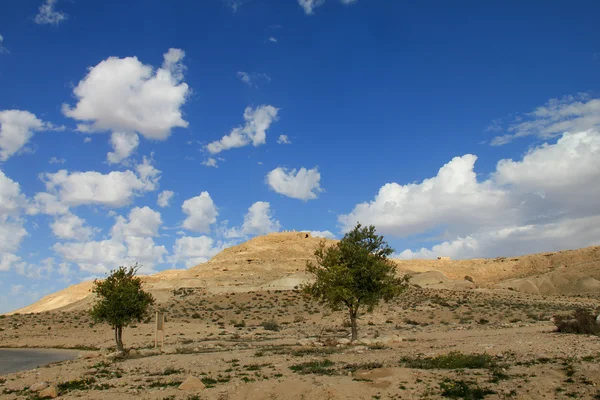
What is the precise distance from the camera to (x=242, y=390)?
13.7 meters

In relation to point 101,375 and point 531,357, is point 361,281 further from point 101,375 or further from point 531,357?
point 101,375

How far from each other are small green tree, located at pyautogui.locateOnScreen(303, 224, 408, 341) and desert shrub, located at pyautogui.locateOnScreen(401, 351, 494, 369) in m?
8.57

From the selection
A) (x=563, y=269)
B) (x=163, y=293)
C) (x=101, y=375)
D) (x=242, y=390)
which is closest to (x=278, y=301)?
(x=163, y=293)

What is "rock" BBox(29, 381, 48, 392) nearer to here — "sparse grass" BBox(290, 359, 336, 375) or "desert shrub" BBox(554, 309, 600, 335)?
"sparse grass" BBox(290, 359, 336, 375)

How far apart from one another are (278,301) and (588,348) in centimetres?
4866

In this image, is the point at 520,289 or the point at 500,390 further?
the point at 520,289

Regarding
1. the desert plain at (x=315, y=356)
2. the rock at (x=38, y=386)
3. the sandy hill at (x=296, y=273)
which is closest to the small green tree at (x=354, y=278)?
the desert plain at (x=315, y=356)

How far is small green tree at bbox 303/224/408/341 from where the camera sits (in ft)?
85.4

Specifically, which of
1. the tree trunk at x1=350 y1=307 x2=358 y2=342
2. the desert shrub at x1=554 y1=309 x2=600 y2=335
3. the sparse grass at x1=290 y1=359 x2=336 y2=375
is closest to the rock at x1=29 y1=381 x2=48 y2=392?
the sparse grass at x1=290 y1=359 x2=336 y2=375

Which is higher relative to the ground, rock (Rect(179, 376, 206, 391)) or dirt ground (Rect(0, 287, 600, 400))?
rock (Rect(179, 376, 206, 391))

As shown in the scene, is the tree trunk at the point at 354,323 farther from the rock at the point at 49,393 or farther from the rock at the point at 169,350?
the rock at the point at 49,393

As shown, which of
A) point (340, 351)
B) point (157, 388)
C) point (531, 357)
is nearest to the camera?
point (157, 388)

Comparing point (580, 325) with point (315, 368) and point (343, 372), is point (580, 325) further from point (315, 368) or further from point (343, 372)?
point (315, 368)

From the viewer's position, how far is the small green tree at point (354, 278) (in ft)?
85.4
